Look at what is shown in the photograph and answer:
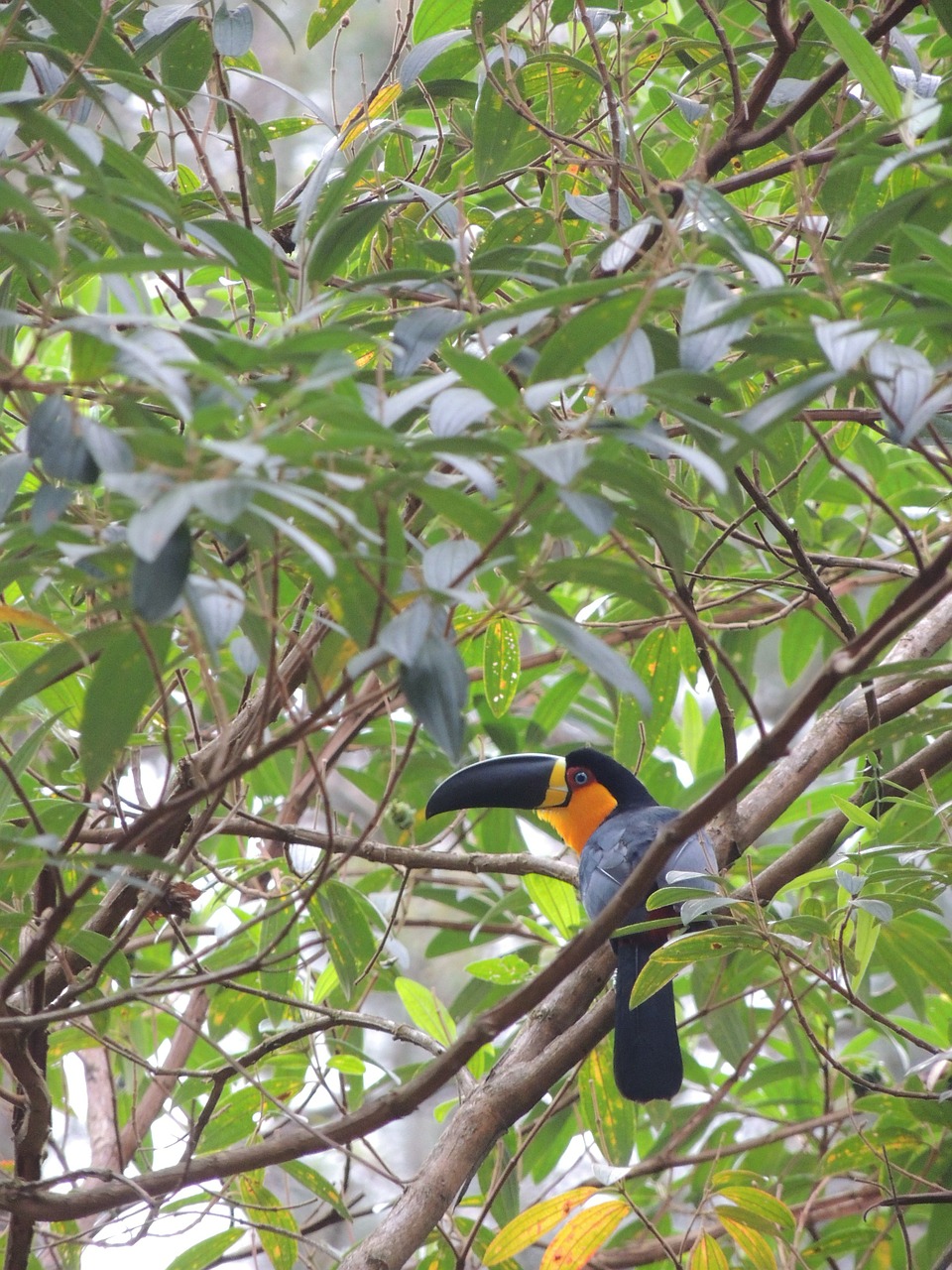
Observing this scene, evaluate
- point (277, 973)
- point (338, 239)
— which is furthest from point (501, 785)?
point (338, 239)

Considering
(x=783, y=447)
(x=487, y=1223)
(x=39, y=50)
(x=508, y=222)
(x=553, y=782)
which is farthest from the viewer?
(x=487, y=1223)

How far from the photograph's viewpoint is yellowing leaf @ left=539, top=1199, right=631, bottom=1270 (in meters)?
1.99

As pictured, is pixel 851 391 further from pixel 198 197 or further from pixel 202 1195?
pixel 202 1195

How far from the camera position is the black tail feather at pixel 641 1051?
2207 mm

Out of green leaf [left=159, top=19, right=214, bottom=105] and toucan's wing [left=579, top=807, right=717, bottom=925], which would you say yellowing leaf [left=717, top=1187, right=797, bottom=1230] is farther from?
green leaf [left=159, top=19, right=214, bottom=105]

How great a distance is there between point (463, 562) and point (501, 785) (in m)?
1.67

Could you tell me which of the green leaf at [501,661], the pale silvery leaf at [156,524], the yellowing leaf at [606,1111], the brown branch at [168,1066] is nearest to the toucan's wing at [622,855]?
the yellowing leaf at [606,1111]

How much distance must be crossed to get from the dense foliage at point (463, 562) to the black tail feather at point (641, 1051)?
84mm

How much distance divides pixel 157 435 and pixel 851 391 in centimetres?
131

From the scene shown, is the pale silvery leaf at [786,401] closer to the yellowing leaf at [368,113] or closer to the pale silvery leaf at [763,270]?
the pale silvery leaf at [763,270]

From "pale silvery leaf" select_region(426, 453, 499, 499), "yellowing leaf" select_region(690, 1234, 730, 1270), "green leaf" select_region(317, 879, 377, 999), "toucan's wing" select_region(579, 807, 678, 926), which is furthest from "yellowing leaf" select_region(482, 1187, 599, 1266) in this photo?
"pale silvery leaf" select_region(426, 453, 499, 499)

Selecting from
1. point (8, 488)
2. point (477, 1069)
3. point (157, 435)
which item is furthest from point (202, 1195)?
point (157, 435)

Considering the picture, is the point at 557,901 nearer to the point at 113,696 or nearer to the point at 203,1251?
the point at 203,1251

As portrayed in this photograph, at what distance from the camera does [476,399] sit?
39.2 inches
